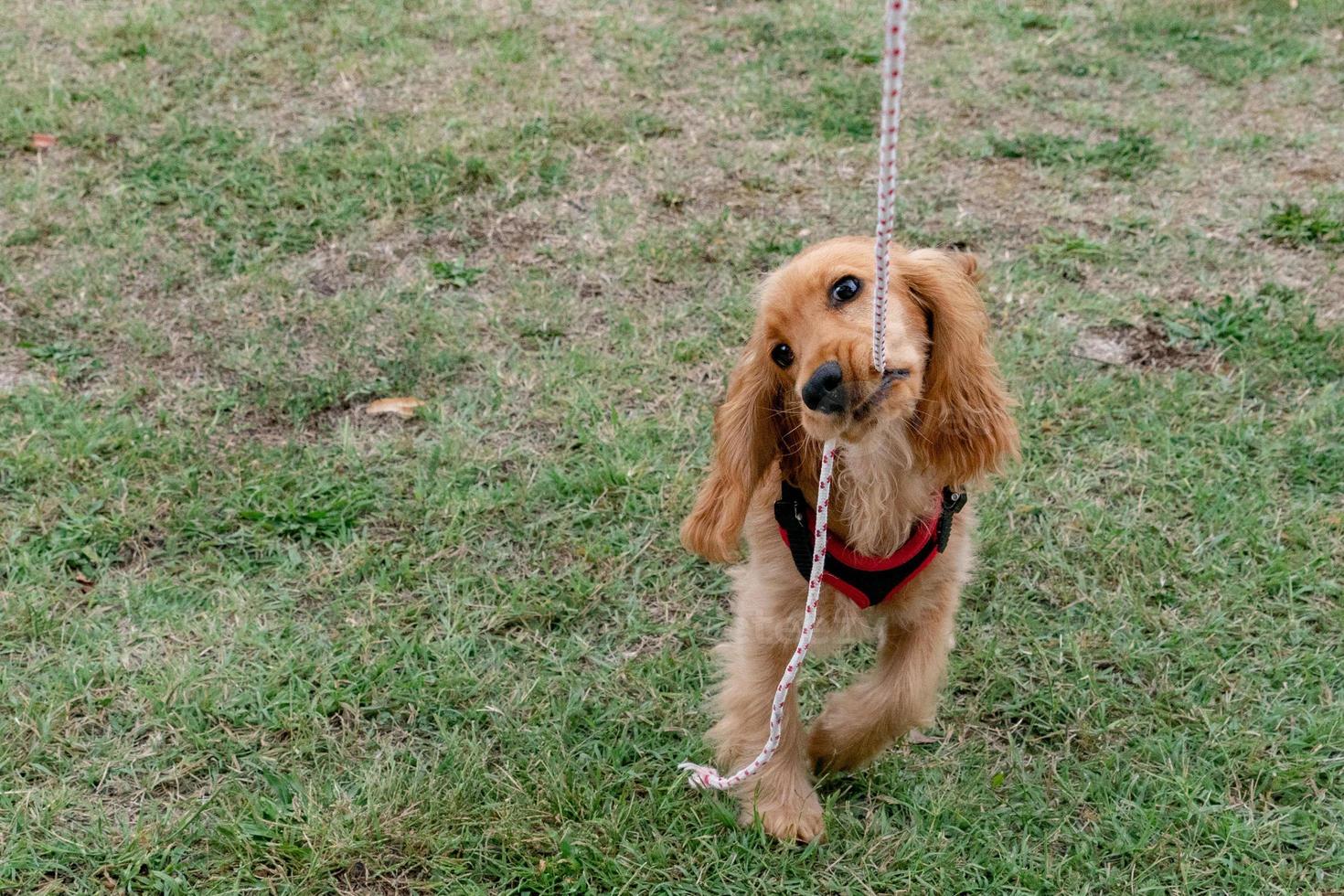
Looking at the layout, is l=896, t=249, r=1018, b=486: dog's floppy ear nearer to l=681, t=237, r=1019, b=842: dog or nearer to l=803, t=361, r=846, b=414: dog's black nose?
l=681, t=237, r=1019, b=842: dog

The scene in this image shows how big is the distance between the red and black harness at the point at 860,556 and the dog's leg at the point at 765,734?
7.5 inches

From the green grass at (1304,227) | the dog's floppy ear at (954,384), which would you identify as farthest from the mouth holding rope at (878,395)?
the green grass at (1304,227)

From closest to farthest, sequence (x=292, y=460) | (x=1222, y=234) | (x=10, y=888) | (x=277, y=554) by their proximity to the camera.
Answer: (x=10, y=888), (x=277, y=554), (x=292, y=460), (x=1222, y=234)

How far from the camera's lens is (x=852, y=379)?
203 centimetres

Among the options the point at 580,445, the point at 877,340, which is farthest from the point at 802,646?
the point at 580,445

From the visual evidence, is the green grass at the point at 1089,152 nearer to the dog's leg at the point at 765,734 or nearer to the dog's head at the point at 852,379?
the dog's head at the point at 852,379

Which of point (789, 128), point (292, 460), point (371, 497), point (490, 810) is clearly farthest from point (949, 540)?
point (789, 128)

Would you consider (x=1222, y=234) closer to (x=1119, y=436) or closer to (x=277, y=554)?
(x=1119, y=436)

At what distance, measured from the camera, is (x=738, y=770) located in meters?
2.65

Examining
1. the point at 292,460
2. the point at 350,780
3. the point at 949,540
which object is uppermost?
the point at 949,540

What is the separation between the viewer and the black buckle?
2.49 metres

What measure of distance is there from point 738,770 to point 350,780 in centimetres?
95

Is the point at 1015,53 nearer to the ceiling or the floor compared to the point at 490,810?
nearer to the ceiling

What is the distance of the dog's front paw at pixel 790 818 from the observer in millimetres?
2580
